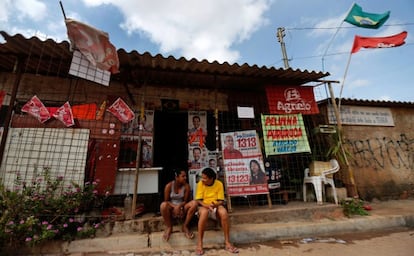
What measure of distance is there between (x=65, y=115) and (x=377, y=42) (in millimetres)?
7687

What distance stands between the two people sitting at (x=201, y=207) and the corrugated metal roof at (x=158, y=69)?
2.21 m

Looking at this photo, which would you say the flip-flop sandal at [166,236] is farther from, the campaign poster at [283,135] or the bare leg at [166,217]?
the campaign poster at [283,135]

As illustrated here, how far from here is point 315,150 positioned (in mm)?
5320

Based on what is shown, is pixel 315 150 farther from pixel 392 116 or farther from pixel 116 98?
pixel 116 98

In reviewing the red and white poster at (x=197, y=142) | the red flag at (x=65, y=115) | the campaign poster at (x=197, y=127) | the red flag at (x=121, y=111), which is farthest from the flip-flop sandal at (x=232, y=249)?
the red flag at (x=65, y=115)

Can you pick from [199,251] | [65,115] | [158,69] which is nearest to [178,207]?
[199,251]

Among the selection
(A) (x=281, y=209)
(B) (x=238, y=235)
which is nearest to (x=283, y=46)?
(A) (x=281, y=209)

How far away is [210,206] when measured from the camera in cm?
335

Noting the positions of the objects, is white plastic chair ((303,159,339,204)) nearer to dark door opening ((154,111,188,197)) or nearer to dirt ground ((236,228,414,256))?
dirt ground ((236,228,414,256))

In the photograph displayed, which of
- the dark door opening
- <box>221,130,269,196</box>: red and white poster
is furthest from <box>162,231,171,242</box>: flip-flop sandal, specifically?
the dark door opening

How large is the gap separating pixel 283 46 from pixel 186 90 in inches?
293

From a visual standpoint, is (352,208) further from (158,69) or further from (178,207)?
(158,69)

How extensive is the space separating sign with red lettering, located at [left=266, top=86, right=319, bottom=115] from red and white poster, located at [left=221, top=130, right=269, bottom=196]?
1.04 m

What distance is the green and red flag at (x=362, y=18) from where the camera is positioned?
206 inches
